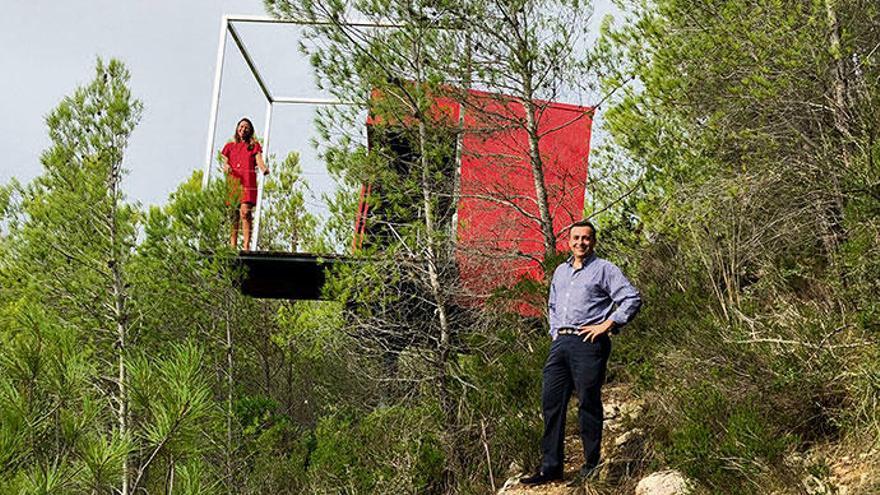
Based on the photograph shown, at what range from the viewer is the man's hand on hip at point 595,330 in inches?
232

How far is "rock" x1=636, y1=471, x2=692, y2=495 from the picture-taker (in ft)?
18.9

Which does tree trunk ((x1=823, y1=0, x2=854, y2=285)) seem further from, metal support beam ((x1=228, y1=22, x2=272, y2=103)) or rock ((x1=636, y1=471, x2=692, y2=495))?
metal support beam ((x1=228, y1=22, x2=272, y2=103))

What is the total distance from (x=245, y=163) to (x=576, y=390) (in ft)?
20.4

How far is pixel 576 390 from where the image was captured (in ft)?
19.7

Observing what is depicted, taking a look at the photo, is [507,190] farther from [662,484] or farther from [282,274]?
[662,484]

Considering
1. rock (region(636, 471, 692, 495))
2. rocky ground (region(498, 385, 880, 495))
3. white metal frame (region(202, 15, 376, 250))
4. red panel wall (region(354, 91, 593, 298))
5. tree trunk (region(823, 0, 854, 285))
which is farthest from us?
white metal frame (region(202, 15, 376, 250))

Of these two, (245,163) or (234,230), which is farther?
(245,163)

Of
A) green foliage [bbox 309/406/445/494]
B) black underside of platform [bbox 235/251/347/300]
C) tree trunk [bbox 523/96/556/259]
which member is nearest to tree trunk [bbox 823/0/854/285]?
tree trunk [bbox 523/96/556/259]

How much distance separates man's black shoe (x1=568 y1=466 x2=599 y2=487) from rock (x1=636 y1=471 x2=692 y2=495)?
293mm

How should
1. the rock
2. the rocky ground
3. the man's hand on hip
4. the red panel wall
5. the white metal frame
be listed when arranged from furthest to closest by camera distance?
the white metal frame, the red panel wall, the man's hand on hip, the rock, the rocky ground

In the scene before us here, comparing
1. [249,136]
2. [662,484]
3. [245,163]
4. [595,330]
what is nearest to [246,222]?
[245,163]

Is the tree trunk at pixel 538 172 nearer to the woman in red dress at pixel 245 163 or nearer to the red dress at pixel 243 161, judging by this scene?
the woman in red dress at pixel 245 163

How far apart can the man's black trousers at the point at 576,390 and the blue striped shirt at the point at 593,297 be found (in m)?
0.13

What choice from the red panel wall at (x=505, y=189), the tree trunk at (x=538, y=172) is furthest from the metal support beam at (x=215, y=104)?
the tree trunk at (x=538, y=172)
